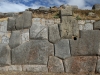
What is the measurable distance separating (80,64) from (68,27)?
1.52 meters

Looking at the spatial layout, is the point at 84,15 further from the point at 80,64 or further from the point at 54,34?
the point at 80,64

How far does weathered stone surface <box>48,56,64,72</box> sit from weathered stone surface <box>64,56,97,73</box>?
19 centimetres

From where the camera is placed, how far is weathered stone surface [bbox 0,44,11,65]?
7.96 meters

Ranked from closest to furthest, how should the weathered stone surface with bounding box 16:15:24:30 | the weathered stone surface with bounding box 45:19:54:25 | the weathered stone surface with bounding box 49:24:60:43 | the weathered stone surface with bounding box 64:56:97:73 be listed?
the weathered stone surface with bounding box 64:56:97:73, the weathered stone surface with bounding box 49:24:60:43, the weathered stone surface with bounding box 45:19:54:25, the weathered stone surface with bounding box 16:15:24:30

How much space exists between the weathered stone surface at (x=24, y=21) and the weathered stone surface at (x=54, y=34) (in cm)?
93

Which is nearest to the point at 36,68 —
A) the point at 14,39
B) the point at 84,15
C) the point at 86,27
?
the point at 14,39

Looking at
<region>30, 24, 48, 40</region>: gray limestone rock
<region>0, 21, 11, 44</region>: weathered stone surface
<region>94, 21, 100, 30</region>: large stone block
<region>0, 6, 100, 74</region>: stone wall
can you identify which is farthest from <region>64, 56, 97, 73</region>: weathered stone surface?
<region>0, 21, 11, 44</region>: weathered stone surface

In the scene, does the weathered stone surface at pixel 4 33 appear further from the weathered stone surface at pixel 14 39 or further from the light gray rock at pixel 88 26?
the light gray rock at pixel 88 26

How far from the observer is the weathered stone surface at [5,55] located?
796 centimetres

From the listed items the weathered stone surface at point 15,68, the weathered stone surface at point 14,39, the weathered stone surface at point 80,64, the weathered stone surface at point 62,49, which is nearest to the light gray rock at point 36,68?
the weathered stone surface at point 15,68

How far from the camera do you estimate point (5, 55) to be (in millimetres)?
8000

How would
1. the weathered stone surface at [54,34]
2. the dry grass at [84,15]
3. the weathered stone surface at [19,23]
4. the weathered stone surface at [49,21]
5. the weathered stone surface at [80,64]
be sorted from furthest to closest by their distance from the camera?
the dry grass at [84,15] → the weathered stone surface at [19,23] → the weathered stone surface at [49,21] → the weathered stone surface at [54,34] → the weathered stone surface at [80,64]

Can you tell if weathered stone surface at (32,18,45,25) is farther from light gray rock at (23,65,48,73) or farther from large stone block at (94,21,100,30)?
large stone block at (94,21,100,30)

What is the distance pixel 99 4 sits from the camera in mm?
10125
